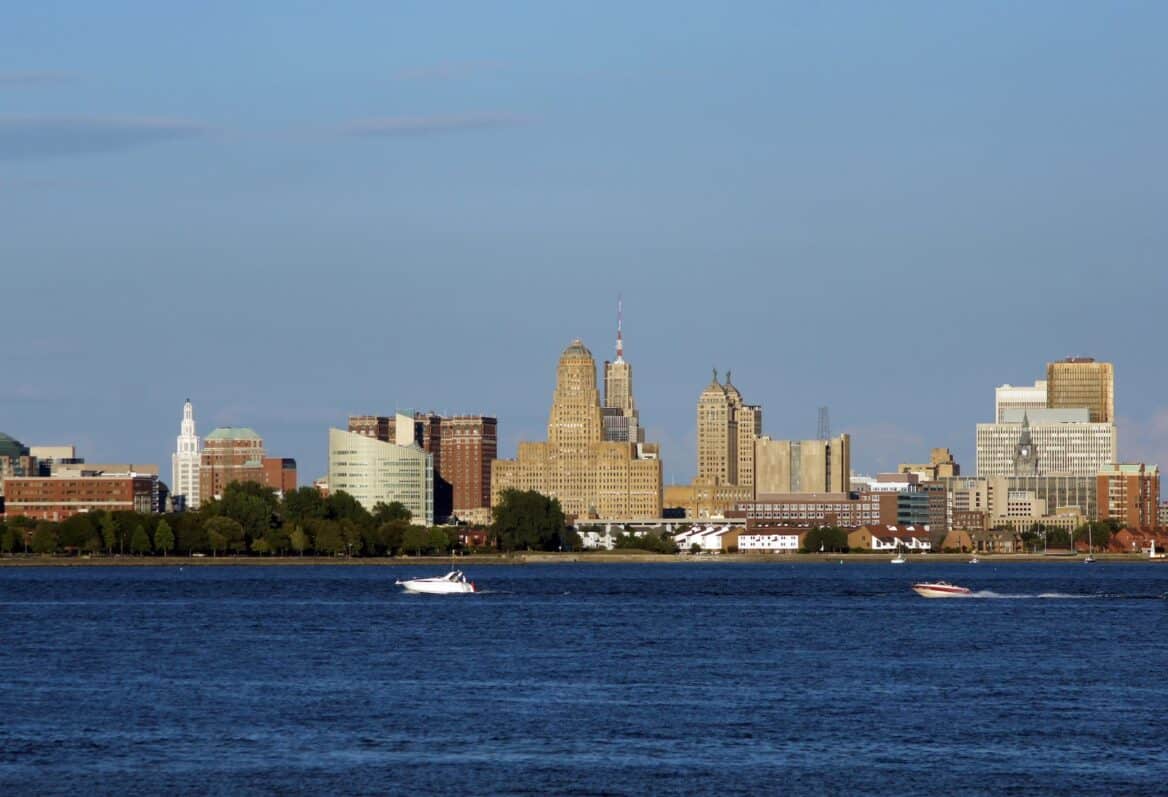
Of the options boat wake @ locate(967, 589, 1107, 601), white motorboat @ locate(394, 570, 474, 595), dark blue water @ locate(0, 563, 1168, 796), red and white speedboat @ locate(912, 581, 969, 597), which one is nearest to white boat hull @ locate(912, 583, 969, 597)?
red and white speedboat @ locate(912, 581, 969, 597)

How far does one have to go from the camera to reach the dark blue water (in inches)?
2153

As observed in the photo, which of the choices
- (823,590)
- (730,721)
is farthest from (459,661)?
(823,590)

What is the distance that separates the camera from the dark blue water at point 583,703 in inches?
2153

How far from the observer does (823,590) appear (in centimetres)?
17650

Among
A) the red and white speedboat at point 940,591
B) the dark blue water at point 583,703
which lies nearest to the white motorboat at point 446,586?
the red and white speedboat at point 940,591

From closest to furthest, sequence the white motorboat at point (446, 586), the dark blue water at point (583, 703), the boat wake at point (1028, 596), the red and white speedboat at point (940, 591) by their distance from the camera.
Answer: the dark blue water at point (583, 703) < the boat wake at point (1028, 596) < the red and white speedboat at point (940, 591) < the white motorboat at point (446, 586)

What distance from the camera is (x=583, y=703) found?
230 feet

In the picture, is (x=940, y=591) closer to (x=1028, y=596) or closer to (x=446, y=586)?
(x=1028, y=596)

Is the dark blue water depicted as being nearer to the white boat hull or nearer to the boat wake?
the boat wake

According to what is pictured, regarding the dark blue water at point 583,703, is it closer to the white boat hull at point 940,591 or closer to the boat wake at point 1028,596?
the boat wake at point 1028,596

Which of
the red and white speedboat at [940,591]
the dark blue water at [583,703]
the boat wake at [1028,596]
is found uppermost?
the red and white speedboat at [940,591]

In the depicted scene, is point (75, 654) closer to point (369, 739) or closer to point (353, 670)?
point (353, 670)

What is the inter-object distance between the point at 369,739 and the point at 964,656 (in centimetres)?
3537

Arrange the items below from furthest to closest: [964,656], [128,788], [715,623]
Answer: [715,623]
[964,656]
[128,788]
